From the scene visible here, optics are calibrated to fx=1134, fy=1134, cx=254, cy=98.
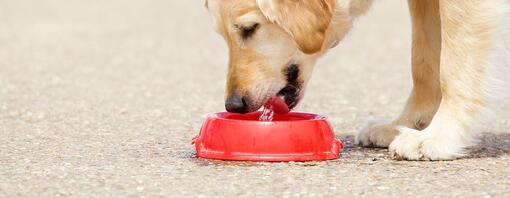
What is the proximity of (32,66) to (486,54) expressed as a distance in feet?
17.0

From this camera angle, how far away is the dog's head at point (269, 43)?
5199 millimetres

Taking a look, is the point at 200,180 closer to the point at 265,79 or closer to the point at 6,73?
the point at 265,79

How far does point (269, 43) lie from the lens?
17.5 feet

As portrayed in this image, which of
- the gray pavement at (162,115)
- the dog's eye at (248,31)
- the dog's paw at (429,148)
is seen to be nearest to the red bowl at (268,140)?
the gray pavement at (162,115)

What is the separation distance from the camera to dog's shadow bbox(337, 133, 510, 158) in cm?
535

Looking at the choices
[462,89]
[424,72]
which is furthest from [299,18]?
[424,72]

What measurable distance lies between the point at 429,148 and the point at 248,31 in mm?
1003

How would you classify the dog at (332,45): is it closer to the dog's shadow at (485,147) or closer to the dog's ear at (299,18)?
the dog's ear at (299,18)

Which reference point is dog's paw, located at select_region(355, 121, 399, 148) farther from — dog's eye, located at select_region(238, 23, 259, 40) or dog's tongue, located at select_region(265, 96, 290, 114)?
dog's eye, located at select_region(238, 23, 259, 40)

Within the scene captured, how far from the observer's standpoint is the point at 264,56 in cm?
532

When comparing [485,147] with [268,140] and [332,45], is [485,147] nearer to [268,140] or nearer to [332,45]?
[332,45]

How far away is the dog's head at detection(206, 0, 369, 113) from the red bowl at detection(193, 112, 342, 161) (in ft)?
0.64

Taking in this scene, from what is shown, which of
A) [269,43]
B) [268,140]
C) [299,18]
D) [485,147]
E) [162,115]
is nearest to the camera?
[268,140]

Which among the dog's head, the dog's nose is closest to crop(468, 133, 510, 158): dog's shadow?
the dog's head
